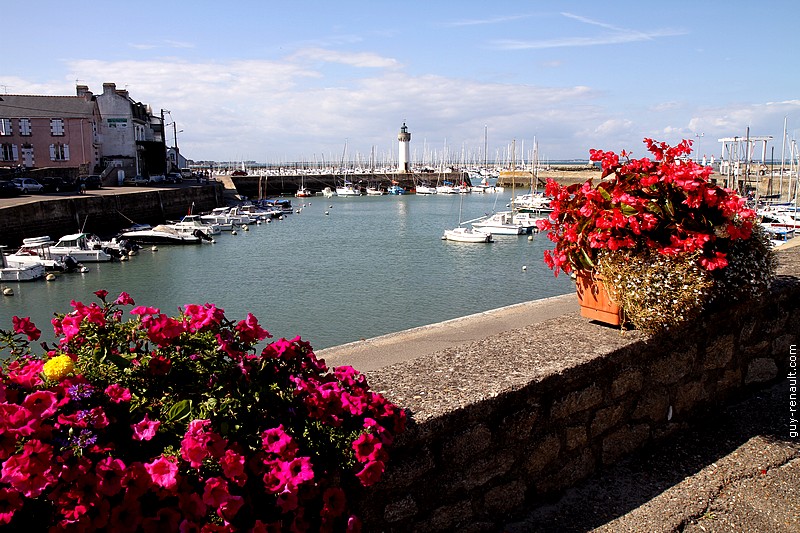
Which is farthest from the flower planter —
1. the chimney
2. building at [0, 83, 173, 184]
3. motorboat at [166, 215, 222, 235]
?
the chimney

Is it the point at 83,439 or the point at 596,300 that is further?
the point at 596,300

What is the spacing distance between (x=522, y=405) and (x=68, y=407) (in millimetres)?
1809

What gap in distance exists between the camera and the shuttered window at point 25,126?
57.8 metres

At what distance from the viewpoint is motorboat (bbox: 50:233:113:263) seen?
30.9 metres

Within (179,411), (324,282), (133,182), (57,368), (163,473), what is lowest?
(324,282)

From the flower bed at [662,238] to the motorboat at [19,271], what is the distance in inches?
1103

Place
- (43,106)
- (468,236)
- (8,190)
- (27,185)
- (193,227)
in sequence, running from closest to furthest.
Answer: (8,190) → (468,236) → (27,185) → (193,227) → (43,106)

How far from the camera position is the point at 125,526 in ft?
5.74

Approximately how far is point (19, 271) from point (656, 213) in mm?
28551

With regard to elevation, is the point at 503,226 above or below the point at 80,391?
below

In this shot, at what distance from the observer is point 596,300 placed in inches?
144

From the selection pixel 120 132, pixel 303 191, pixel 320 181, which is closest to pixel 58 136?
pixel 120 132

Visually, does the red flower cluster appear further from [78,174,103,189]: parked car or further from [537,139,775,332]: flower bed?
[78,174,103,189]: parked car

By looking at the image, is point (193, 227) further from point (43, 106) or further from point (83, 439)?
point (83, 439)
